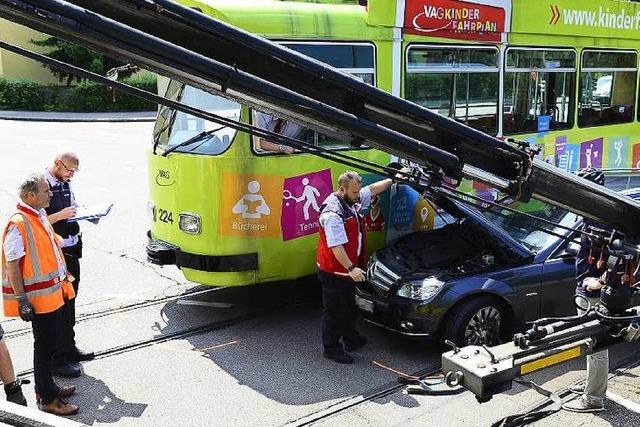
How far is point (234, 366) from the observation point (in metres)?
6.46

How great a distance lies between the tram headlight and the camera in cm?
719

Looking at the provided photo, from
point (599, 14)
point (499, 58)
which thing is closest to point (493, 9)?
point (499, 58)

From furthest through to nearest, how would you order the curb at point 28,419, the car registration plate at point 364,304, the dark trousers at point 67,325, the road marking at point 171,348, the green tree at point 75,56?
the green tree at point 75,56, the road marking at point 171,348, the car registration plate at point 364,304, the dark trousers at point 67,325, the curb at point 28,419

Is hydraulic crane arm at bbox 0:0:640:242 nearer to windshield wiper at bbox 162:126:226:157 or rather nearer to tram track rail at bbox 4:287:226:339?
windshield wiper at bbox 162:126:226:157

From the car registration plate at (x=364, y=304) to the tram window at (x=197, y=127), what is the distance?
2.02 meters

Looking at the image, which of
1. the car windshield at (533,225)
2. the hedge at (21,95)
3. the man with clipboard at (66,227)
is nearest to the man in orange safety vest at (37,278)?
the man with clipboard at (66,227)

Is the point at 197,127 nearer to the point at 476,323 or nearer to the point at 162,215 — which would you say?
the point at 162,215

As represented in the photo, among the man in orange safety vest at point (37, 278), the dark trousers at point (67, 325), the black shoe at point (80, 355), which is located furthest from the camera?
the black shoe at point (80, 355)

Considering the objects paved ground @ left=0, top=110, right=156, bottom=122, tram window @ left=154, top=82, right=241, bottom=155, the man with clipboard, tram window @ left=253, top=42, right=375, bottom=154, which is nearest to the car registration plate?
tram window @ left=253, top=42, right=375, bottom=154

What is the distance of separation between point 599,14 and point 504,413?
23.3 ft

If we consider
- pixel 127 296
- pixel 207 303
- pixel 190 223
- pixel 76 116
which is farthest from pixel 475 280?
pixel 76 116

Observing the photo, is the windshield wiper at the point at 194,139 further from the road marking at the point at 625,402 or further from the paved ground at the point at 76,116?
the paved ground at the point at 76,116

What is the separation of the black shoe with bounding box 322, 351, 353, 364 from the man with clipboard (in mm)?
2228

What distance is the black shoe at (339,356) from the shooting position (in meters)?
6.50
